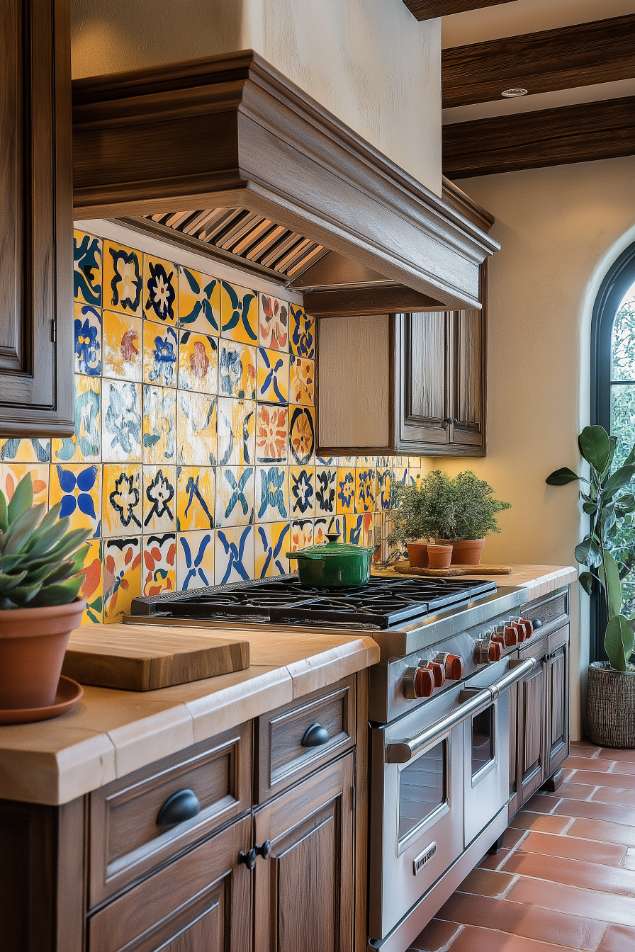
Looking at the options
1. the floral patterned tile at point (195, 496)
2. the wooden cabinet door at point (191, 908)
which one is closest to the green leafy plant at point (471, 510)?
the floral patterned tile at point (195, 496)

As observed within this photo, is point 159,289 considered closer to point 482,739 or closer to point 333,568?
point 333,568

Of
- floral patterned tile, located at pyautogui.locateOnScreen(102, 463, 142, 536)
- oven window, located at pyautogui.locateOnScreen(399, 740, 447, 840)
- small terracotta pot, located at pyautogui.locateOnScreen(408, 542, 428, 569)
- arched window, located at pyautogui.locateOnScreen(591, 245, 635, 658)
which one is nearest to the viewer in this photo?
oven window, located at pyautogui.locateOnScreen(399, 740, 447, 840)

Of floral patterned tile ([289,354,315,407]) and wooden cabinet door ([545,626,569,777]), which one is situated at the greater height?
floral patterned tile ([289,354,315,407])

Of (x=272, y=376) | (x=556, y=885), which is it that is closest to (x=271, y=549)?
(x=272, y=376)

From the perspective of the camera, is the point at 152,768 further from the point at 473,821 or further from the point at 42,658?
the point at 473,821

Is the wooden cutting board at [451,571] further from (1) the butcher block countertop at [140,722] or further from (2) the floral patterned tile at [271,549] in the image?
(1) the butcher block countertop at [140,722]

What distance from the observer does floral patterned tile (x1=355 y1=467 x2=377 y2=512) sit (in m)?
4.07

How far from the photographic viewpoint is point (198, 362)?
294 cm

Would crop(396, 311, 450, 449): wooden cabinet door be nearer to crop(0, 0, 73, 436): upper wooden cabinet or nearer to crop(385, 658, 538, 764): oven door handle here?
crop(385, 658, 538, 764): oven door handle

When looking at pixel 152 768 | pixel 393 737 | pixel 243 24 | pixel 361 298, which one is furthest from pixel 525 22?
pixel 152 768

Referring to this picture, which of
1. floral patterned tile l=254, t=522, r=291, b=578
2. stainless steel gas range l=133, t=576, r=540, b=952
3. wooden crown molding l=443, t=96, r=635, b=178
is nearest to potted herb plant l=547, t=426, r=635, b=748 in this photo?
wooden crown molding l=443, t=96, r=635, b=178

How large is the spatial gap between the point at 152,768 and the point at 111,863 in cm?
15

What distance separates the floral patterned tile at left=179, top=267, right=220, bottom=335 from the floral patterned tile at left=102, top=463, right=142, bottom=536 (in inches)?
19.6

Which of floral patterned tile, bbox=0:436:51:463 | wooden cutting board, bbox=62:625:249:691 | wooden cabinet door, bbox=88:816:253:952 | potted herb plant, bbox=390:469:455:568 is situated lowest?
wooden cabinet door, bbox=88:816:253:952
